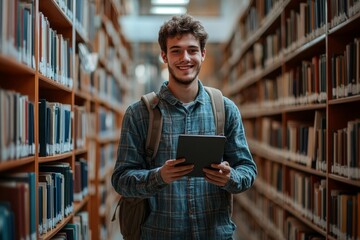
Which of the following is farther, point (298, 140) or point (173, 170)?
point (298, 140)

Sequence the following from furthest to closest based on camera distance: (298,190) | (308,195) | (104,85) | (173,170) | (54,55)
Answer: (104,85) → (298,190) → (308,195) → (54,55) → (173,170)

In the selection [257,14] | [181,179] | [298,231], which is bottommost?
[298,231]

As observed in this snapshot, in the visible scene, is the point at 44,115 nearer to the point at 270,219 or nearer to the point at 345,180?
the point at 345,180

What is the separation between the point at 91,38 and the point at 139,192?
2.34 metres

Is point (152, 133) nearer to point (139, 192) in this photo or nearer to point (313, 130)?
point (139, 192)

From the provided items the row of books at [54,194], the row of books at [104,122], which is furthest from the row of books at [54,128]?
the row of books at [104,122]

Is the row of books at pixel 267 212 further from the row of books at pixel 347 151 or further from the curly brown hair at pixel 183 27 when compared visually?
the curly brown hair at pixel 183 27

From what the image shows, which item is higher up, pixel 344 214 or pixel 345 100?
pixel 345 100

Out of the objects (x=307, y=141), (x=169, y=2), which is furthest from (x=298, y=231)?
(x=169, y=2)

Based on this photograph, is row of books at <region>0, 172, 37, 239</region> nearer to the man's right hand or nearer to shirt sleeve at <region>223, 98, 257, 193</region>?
the man's right hand

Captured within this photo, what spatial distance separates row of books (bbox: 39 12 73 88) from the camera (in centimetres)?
230

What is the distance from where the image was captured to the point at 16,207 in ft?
5.64

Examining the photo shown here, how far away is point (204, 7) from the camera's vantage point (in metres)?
10.2

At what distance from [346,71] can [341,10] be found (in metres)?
0.34
